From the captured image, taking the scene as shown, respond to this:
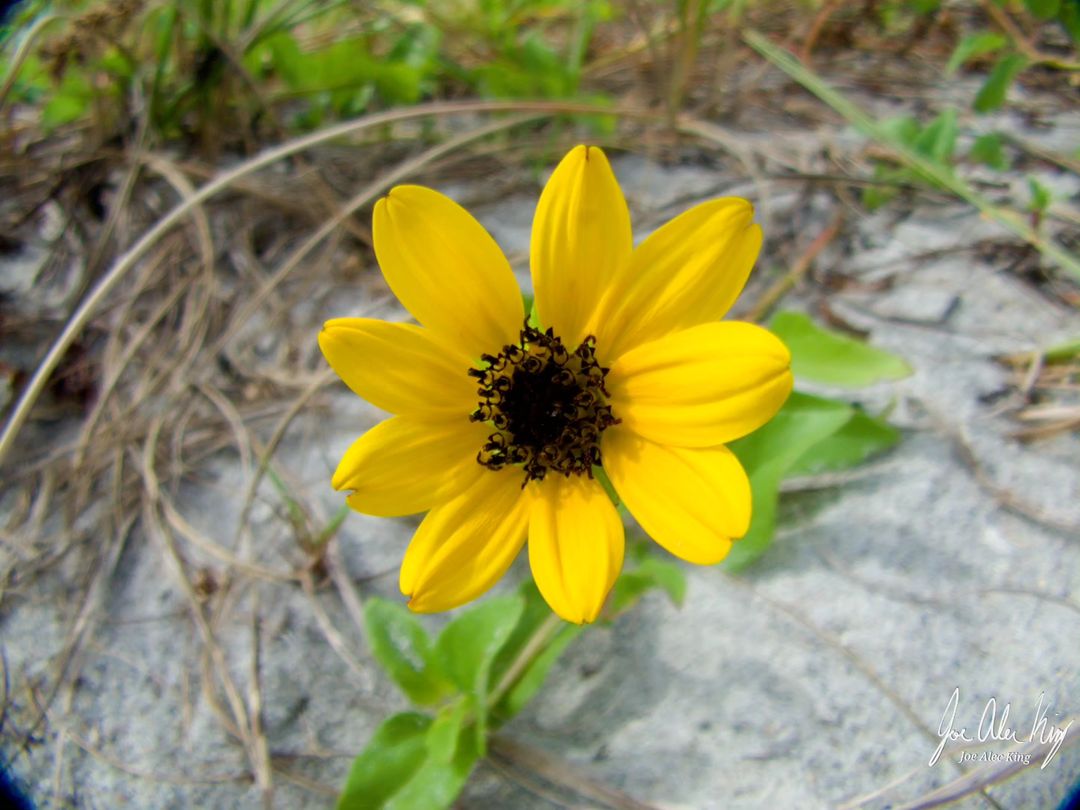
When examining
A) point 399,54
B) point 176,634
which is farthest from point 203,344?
point 399,54

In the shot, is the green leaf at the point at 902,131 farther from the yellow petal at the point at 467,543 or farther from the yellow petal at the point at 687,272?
the yellow petal at the point at 467,543

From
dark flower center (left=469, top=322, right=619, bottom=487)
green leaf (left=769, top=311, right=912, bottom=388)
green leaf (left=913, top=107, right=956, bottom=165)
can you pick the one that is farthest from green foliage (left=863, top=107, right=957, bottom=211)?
dark flower center (left=469, top=322, right=619, bottom=487)

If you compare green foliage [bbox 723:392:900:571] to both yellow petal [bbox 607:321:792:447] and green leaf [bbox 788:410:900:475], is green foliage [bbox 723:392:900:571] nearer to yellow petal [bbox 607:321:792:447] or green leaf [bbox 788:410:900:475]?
green leaf [bbox 788:410:900:475]

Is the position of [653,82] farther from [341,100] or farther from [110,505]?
[110,505]

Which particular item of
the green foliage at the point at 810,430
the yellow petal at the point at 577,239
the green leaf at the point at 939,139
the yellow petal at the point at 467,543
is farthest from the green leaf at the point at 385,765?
the green leaf at the point at 939,139

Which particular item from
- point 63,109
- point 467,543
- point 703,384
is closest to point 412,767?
point 467,543

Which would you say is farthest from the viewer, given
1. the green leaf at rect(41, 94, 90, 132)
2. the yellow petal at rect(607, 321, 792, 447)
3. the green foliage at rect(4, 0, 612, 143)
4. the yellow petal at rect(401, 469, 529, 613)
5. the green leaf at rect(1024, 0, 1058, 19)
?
the green leaf at rect(41, 94, 90, 132)

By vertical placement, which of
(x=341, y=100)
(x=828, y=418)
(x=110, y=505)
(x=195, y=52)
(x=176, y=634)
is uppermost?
(x=195, y=52)
